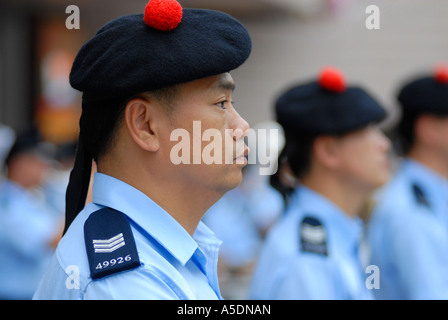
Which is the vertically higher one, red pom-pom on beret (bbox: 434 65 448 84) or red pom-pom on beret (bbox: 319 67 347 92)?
red pom-pom on beret (bbox: 319 67 347 92)

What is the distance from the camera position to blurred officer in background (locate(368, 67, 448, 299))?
2.91 meters

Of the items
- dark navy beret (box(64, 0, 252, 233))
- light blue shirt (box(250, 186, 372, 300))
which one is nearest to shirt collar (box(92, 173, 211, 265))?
dark navy beret (box(64, 0, 252, 233))

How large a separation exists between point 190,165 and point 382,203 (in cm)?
213

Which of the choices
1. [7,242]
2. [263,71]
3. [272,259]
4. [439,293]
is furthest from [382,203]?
[263,71]

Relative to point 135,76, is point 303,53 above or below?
below

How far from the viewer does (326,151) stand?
288cm

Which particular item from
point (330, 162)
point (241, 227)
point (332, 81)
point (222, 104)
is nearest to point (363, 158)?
point (330, 162)

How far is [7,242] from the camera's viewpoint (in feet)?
15.3

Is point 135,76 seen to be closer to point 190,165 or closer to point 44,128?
point 190,165

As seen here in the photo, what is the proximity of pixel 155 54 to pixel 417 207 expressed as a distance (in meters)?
2.26

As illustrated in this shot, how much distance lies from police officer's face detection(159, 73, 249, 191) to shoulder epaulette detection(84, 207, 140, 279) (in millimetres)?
202

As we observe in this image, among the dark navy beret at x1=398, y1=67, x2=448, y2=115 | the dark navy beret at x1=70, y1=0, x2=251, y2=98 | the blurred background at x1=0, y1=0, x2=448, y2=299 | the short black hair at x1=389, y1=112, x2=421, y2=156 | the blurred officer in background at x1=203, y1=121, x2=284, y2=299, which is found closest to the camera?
the dark navy beret at x1=70, y1=0, x2=251, y2=98

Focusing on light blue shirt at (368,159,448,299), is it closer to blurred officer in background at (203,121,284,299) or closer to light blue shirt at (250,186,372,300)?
light blue shirt at (250,186,372,300)
